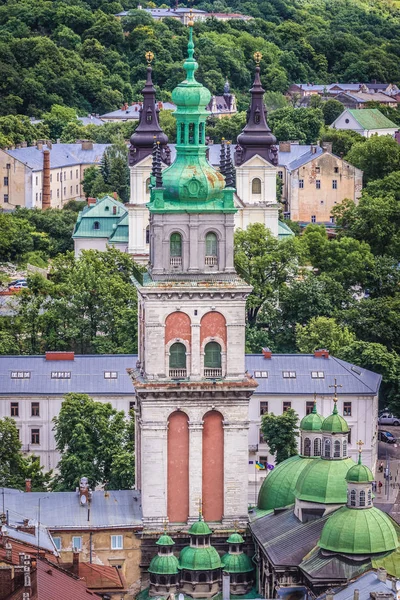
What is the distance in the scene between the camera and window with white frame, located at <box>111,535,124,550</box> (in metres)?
84.4

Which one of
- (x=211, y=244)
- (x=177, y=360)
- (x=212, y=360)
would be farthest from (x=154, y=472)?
(x=211, y=244)

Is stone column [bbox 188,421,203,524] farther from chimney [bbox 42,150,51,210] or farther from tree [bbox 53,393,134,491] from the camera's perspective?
chimney [bbox 42,150,51,210]

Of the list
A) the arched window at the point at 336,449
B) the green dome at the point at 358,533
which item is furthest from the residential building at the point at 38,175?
the green dome at the point at 358,533

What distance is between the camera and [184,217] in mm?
84000

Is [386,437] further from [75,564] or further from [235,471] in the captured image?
[75,564]

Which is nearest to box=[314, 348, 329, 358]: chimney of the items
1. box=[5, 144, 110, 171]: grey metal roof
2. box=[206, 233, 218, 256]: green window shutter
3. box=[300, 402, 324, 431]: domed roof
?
box=[300, 402, 324, 431]: domed roof

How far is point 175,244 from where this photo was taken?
84375mm

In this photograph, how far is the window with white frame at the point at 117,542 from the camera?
84.4 meters

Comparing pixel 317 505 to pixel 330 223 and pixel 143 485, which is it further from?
pixel 330 223

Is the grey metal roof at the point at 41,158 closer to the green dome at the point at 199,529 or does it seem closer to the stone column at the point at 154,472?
the stone column at the point at 154,472

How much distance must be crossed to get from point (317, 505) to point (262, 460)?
89.9ft

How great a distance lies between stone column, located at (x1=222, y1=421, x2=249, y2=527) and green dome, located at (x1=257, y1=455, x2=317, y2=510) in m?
2.17

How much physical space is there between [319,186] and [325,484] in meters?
102

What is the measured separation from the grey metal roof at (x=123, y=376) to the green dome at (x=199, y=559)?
27.1 meters
